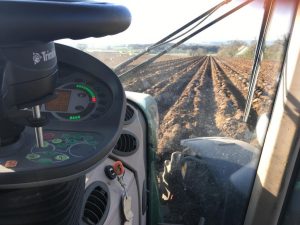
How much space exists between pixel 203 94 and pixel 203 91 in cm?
1

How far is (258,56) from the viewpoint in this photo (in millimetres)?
1252

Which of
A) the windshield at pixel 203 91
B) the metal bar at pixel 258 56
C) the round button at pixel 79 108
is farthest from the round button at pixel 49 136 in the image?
the metal bar at pixel 258 56

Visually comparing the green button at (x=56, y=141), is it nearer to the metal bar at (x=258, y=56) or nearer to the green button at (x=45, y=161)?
the green button at (x=45, y=161)

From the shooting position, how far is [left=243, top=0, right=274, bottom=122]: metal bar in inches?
46.6

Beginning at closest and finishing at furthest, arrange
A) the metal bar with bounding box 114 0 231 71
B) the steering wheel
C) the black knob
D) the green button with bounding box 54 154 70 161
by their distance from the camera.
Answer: the steering wheel < the green button with bounding box 54 154 70 161 < the black knob < the metal bar with bounding box 114 0 231 71

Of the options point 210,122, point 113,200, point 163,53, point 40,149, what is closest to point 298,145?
point 210,122

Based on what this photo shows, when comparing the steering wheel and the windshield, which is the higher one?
the steering wheel

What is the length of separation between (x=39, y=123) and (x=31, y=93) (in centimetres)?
5

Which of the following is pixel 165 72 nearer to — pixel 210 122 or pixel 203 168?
pixel 210 122

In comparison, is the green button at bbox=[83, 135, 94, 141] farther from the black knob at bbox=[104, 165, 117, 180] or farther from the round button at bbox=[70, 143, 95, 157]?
the black knob at bbox=[104, 165, 117, 180]

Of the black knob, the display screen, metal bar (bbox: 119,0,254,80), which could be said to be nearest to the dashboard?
the display screen

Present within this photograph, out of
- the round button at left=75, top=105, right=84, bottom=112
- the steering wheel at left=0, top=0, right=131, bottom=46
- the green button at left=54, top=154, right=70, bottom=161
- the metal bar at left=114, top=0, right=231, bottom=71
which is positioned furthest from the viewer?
the metal bar at left=114, top=0, right=231, bottom=71

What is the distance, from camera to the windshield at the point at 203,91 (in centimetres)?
120

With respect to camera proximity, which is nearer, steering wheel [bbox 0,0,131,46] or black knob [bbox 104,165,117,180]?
steering wheel [bbox 0,0,131,46]
